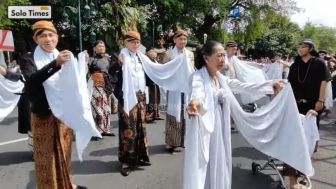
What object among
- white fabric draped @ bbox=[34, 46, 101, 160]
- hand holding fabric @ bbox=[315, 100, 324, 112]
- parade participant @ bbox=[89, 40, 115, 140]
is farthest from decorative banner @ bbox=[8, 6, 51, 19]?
hand holding fabric @ bbox=[315, 100, 324, 112]

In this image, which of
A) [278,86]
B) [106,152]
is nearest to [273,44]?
[106,152]

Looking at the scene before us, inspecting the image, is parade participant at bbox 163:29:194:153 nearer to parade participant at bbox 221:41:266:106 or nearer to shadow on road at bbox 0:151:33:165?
parade participant at bbox 221:41:266:106

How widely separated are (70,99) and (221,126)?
1.50 m

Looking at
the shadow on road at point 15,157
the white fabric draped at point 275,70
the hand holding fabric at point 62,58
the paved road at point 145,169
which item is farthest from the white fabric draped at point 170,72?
the white fabric draped at point 275,70

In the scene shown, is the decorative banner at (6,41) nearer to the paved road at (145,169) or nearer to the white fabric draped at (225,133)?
the paved road at (145,169)

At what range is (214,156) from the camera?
4.07 m

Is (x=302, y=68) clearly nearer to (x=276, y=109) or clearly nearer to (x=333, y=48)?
(x=276, y=109)

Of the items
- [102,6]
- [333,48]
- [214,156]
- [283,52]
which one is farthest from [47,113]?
[333,48]

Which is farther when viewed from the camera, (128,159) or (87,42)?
(87,42)

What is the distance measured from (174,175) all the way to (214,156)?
6.85 ft

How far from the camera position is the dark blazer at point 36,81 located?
13.1ft

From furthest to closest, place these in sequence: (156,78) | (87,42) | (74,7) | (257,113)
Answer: (87,42), (74,7), (156,78), (257,113)

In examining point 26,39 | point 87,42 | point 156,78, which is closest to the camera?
point 156,78

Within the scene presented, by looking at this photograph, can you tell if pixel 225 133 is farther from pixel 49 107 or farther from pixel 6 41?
pixel 6 41
